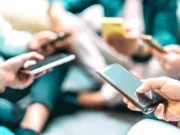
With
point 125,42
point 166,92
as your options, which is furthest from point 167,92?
point 125,42

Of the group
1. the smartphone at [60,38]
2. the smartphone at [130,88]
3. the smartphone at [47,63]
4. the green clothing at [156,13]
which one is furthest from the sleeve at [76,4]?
the smartphone at [130,88]

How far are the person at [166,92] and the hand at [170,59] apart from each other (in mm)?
266

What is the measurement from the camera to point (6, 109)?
0.93m

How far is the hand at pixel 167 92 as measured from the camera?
0.71 m

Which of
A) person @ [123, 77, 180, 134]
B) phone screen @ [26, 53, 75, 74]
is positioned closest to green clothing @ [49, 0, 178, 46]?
phone screen @ [26, 53, 75, 74]

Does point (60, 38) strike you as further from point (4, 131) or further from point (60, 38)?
point (4, 131)

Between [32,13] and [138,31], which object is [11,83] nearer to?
[32,13]

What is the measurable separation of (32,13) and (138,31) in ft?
0.98

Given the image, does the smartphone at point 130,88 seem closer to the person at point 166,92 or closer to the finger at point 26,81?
the person at point 166,92

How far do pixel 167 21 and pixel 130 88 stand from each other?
0.44 meters

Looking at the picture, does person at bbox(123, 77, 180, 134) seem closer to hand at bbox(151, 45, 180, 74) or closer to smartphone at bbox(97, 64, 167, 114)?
smartphone at bbox(97, 64, 167, 114)

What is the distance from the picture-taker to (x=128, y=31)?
3.42ft

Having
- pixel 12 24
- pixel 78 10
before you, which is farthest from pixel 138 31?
pixel 12 24

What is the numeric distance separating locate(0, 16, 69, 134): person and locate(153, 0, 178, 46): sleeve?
293 millimetres
